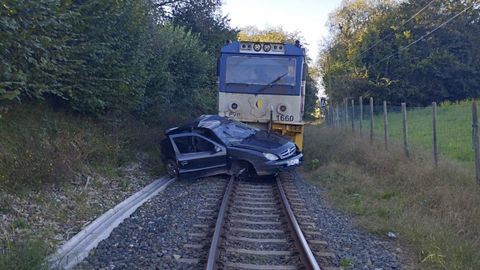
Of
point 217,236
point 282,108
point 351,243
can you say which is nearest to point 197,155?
point 282,108

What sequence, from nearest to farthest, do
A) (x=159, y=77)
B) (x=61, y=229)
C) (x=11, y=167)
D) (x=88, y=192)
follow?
(x=61, y=229), (x=11, y=167), (x=88, y=192), (x=159, y=77)

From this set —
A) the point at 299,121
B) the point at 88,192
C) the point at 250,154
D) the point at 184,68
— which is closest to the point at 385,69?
the point at 184,68

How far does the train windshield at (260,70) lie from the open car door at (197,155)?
9.95ft

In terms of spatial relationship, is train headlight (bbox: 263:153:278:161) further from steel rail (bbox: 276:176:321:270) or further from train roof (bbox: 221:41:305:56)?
train roof (bbox: 221:41:305:56)

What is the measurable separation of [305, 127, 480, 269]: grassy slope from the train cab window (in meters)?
2.68

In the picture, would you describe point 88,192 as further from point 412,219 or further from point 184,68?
point 184,68

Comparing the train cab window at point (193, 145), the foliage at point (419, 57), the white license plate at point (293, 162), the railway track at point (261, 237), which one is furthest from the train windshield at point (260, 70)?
the foliage at point (419, 57)

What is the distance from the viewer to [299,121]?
16.1 metres

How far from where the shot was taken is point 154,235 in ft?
26.0

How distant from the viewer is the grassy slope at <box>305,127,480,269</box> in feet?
23.0

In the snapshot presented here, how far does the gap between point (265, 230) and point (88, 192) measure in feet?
12.5

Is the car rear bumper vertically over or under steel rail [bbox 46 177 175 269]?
over

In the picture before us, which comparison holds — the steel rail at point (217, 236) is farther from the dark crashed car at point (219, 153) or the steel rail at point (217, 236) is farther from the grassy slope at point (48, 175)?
the dark crashed car at point (219, 153)

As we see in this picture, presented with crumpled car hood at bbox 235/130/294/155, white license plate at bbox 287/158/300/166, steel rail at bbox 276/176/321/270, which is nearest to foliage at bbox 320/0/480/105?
crumpled car hood at bbox 235/130/294/155
